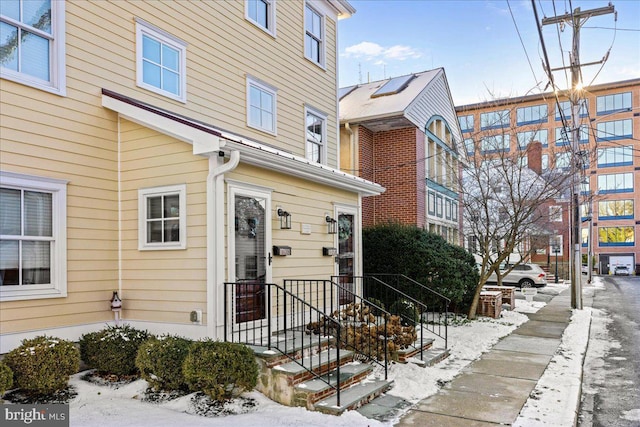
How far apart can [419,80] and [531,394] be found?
551 inches

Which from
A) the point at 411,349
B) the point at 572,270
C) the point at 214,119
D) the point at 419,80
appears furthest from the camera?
the point at 419,80

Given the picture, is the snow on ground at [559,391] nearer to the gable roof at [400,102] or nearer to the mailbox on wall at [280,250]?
the mailbox on wall at [280,250]

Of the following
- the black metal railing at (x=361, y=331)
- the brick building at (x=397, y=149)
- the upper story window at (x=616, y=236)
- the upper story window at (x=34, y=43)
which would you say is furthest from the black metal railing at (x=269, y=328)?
the upper story window at (x=616, y=236)

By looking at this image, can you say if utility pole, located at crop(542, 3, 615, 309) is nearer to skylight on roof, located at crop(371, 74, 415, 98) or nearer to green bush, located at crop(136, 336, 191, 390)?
skylight on roof, located at crop(371, 74, 415, 98)

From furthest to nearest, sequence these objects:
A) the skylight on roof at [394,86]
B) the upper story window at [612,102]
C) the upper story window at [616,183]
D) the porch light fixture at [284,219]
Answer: the upper story window at [612,102]
the upper story window at [616,183]
the skylight on roof at [394,86]
the porch light fixture at [284,219]

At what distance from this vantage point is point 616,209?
4581 cm

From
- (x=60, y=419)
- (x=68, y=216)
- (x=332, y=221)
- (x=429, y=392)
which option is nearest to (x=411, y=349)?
(x=429, y=392)

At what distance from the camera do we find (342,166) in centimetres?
1591

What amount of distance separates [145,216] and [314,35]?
23.2 feet

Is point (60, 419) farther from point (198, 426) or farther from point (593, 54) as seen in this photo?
point (593, 54)

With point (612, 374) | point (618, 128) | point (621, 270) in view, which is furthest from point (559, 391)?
point (618, 128)

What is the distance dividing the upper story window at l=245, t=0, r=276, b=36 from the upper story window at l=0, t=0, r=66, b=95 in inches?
167

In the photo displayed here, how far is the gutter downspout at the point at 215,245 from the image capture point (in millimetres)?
6090

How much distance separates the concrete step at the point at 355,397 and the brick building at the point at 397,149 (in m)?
9.90
